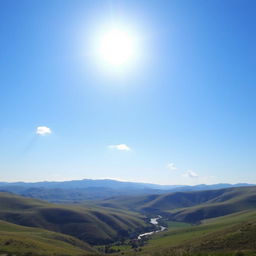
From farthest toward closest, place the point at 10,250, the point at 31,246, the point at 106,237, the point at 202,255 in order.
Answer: the point at 106,237
the point at 31,246
the point at 10,250
the point at 202,255

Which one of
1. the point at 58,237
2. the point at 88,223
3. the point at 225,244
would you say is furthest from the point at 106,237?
the point at 225,244

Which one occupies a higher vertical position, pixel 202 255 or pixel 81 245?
pixel 202 255

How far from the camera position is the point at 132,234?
194875 millimetres

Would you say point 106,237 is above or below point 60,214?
below

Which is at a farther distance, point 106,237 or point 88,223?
point 88,223

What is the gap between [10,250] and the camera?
6406 centimetres

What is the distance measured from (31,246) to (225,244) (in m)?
51.0

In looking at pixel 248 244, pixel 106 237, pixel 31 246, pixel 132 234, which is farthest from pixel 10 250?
pixel 132 234

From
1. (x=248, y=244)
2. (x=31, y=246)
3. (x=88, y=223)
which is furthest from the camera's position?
(x=88, y=223)

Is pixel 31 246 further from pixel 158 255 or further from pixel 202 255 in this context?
pixel 202 255

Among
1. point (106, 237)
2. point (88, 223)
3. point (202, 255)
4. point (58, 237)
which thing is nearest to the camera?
point (202, 255)

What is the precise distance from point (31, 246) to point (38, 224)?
353 feet

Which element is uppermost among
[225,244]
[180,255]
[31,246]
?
[180,255]

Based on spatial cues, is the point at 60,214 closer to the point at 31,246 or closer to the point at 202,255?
the point at 31,246
